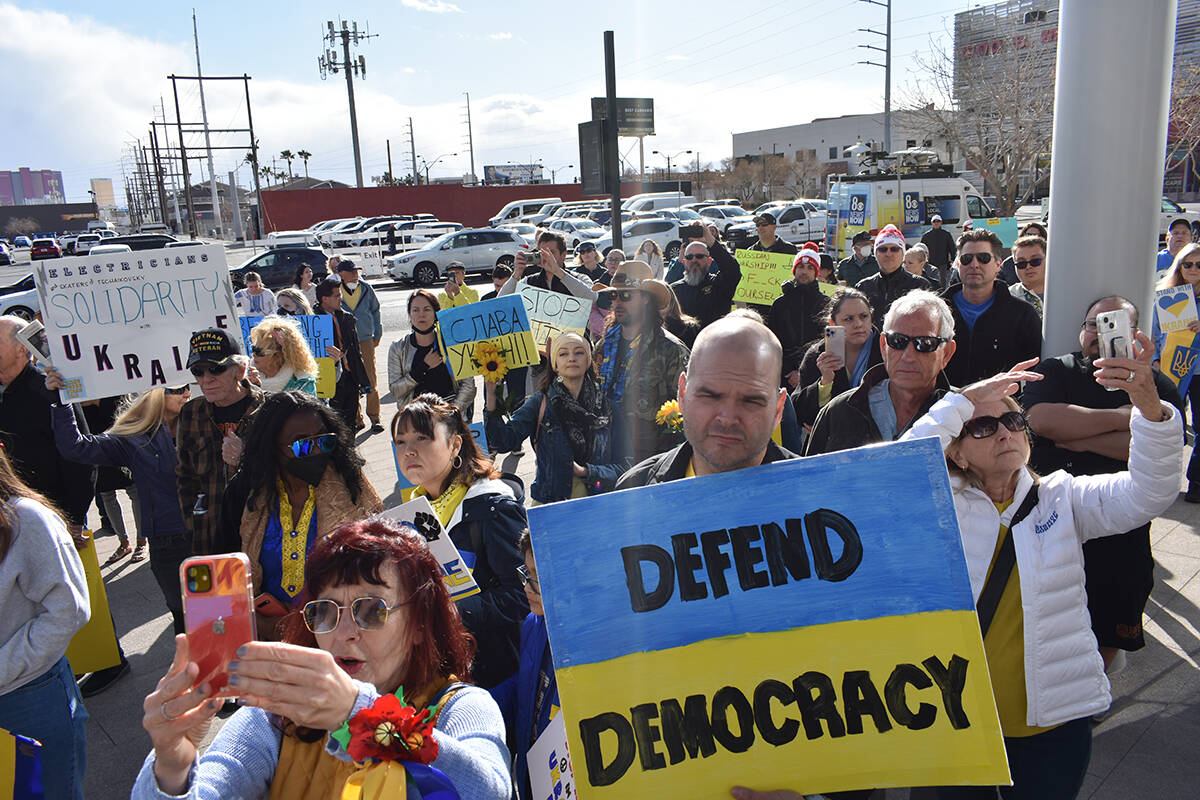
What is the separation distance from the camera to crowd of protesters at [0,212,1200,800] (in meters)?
1.84

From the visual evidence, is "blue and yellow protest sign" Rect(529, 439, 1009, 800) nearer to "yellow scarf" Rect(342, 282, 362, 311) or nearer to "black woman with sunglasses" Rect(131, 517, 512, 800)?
"black woman with sunglasses" Rect(131, 517, 512, 800)

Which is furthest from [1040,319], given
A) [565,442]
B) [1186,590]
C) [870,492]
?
[870,492]

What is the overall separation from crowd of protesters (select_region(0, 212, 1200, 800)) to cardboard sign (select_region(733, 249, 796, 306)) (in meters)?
2.26

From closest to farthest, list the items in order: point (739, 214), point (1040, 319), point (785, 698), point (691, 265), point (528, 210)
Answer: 1. point (785, 698)
2. point (1040, 319)
3. point (691, 265)
4. point (739, 214)
5. point (528, 210)

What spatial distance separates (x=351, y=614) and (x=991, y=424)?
1.85m

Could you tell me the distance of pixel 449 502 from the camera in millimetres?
3154

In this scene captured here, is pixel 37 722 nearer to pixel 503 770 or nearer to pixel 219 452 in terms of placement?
pixel 219 452

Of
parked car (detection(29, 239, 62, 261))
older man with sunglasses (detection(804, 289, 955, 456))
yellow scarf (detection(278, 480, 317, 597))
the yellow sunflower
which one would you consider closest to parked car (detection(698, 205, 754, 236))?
parked car (detection(29, 239, 62, 261))

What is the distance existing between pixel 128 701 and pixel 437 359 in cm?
326

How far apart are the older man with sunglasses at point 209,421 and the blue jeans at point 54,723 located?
3.94ft

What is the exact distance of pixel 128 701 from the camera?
4.34 m

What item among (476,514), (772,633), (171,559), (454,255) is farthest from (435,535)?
(454,255)

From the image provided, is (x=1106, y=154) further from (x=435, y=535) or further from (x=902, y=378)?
(x=435, y=535)

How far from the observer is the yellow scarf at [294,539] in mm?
3117
